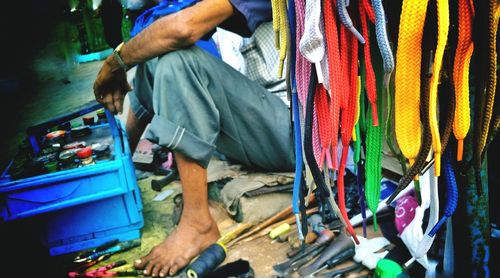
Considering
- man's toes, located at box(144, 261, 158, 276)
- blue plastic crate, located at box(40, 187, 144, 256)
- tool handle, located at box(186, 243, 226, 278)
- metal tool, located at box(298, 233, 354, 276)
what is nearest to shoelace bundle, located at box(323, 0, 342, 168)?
metal tool, located at box(298, 233, 354, 276)

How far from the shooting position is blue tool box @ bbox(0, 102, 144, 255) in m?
1.72

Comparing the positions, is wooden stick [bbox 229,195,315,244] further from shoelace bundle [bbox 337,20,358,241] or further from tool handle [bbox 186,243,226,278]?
shoelace bundle [bbox 337,20,358,241]

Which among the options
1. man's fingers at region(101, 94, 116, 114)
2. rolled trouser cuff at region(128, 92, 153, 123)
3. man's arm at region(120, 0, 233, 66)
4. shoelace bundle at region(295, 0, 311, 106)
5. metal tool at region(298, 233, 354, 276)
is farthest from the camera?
rolled trouser cuff at region(128, 92, 153, 123)

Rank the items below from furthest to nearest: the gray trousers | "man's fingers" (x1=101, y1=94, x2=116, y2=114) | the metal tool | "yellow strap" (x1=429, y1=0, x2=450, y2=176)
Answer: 1. "man's fingers" (x1=101, y1=94, x2=116, y2=114)
2. the gray trousers
3. the metal tool
4. "yellow strap" (x1=429, y1=0, x2=450, y2=176)

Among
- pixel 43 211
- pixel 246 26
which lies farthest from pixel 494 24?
pixel 43 211

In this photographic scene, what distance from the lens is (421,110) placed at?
2.49 ft

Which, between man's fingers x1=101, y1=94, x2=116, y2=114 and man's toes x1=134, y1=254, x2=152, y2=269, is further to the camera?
man's fingers x1=101, y1=94, x2=116, y2=114

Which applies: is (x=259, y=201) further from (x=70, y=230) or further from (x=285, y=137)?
(x=70, y=230)

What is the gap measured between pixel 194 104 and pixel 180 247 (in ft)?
2.20

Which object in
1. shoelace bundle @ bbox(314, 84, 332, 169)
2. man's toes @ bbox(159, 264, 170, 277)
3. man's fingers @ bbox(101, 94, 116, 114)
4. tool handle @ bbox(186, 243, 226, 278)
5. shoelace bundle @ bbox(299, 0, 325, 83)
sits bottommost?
man's toes @ bbox(159, 264, 170, 277)

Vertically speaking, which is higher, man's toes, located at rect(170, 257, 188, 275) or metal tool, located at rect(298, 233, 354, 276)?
metal tool, located at rect(298, 233, 354, 276)

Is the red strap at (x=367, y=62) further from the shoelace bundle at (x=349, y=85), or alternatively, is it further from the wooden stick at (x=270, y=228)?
the wooden stick at (x=270, y=228)

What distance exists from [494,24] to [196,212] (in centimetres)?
143

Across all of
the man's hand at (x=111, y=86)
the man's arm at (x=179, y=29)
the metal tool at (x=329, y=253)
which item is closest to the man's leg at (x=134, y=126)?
the man's hand at (x=111, y=86)
